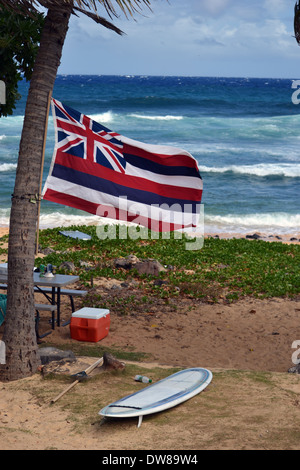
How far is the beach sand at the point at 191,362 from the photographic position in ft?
20.1

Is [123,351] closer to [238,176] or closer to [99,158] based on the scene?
[99,158]

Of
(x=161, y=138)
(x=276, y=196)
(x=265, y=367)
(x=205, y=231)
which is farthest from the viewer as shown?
(x=161, y=138)

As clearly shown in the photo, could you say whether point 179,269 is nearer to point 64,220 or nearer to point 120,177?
point 120,177

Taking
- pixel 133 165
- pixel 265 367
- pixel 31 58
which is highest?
pixel 31 58

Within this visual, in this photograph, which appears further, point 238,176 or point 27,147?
point 238,176

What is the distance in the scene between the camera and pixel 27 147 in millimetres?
7633

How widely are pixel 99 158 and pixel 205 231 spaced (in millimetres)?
13635

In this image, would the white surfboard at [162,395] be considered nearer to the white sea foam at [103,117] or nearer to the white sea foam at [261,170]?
the white sea foam at [261,170]

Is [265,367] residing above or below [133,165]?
below

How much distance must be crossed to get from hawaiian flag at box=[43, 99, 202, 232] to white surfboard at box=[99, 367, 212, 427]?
3013 millimetres

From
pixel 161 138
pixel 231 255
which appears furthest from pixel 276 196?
pixel 161 138

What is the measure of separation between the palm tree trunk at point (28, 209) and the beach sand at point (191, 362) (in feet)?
1.38

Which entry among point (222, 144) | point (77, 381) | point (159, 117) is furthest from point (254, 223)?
point (159, 117)

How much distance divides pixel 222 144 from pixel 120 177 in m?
39.0
